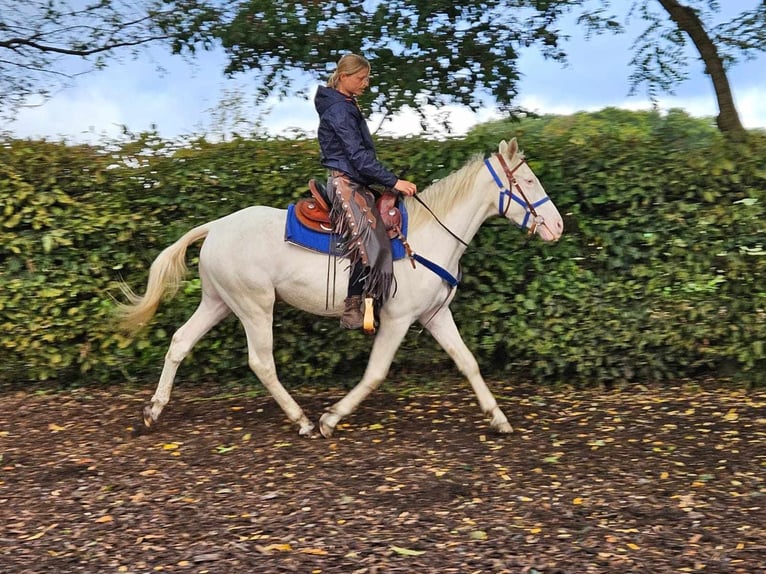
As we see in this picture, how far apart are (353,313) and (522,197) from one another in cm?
138

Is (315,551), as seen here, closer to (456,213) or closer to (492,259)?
(456,213)

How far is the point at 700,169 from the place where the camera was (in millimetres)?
6582

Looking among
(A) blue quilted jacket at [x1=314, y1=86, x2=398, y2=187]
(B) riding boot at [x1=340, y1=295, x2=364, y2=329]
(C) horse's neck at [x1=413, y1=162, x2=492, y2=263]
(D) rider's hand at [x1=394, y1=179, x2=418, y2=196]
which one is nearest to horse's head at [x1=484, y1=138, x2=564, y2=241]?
(C) horse's neck at [x1=413, y1=162, x2=492, y2=263]

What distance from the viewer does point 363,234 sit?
5.20 meters

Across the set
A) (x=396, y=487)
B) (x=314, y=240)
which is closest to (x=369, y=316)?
(x=314, y=240)

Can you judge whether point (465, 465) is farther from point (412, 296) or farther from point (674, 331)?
point (674, 331)

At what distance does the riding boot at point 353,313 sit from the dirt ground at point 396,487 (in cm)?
84

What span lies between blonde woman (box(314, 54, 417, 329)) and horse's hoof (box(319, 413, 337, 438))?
0.79 metres

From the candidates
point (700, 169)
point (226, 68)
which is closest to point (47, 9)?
point (226, 68)

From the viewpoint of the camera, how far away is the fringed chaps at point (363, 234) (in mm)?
5172

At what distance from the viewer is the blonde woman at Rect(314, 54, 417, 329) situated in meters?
5.15

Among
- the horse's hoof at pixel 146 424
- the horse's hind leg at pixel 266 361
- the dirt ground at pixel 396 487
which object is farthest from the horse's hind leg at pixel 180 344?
the horse's hind leg at pixel 266 361

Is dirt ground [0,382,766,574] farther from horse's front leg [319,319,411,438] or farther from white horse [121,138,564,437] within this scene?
white horse [121,138,564,437]

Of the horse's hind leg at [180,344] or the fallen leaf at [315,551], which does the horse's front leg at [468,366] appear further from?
the fallen leaf at [315,551]
